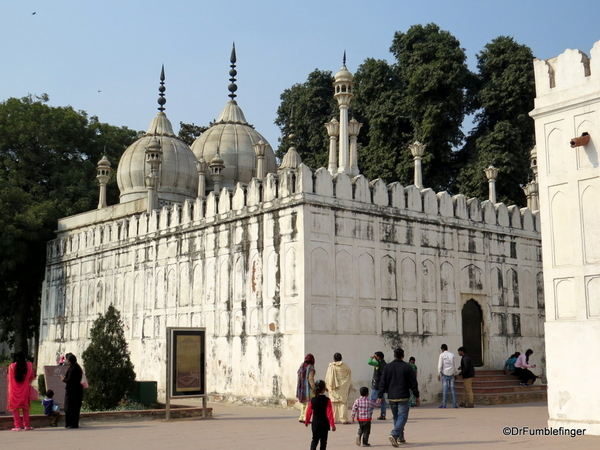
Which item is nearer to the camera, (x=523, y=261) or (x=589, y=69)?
(x=589, y=69)

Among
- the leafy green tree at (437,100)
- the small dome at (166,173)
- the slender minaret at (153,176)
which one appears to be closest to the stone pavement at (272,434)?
the slender minaret at (153,176)

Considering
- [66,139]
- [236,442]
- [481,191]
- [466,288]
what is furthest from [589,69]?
[66,139]

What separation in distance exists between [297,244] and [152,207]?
33.3 ft

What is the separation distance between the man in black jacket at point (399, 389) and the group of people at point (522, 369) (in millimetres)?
10788

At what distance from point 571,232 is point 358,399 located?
460 cm

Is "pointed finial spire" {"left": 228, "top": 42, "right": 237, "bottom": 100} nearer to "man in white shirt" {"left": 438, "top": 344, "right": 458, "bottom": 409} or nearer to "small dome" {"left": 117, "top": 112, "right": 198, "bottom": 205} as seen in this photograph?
"small dome" {"left": 117, "top": 112, "right": 198, "bottom": 205}

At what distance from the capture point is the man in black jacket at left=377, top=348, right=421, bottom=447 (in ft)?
36.1

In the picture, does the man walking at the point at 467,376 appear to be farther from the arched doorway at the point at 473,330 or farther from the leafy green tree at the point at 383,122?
the leafy green tree at the point at 383,122

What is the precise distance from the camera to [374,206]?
19.6 meters

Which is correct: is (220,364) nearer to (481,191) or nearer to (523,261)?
(523,261)

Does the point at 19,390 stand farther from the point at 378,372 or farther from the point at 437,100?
the point at 437,100

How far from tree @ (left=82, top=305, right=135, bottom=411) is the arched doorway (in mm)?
9770

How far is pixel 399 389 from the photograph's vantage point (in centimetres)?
1106

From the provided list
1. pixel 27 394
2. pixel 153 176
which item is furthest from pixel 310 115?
pixel 27 394
